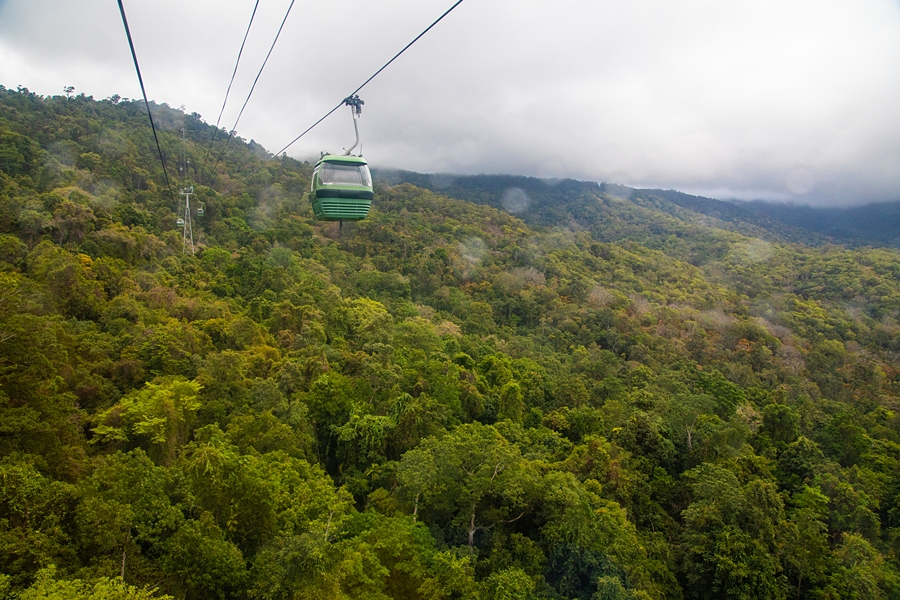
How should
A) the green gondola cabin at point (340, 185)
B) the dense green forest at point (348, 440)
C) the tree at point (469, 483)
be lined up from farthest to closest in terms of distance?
the tree at point (469, 483), the green gondola cabin at point (340, 185), the dense green forest at point (348, 440)

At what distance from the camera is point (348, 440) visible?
15805 mm

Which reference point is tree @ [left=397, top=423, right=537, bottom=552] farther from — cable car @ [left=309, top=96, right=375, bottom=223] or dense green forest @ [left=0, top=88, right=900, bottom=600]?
cable car @ [left=309, top=96, right=375, bottom=223]

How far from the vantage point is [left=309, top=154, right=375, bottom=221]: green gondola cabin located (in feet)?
37.8

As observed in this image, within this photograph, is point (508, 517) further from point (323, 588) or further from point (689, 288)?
point (689, 288)

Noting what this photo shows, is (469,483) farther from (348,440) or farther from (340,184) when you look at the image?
(340,184)

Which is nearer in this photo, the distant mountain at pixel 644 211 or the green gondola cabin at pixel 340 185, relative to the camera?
the green gondola cabin at pixel 340 185

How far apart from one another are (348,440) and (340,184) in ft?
27.9

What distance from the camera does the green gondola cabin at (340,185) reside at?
37.8ft

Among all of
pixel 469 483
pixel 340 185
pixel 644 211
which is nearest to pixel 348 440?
pixel 469 483

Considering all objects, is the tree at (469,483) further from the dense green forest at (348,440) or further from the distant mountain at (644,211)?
the distant mountain at (644,211)

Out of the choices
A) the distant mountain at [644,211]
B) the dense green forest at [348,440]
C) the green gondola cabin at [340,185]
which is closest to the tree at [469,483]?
the dense green forest at [348,440]

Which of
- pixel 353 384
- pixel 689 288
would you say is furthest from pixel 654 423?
pixel 689 288

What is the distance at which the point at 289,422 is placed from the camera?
1490 cm

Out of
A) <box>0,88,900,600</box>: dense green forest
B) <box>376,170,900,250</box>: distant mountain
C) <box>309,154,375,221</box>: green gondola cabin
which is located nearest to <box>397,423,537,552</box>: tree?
<box>0,88,900,600</box>: dense green forest
